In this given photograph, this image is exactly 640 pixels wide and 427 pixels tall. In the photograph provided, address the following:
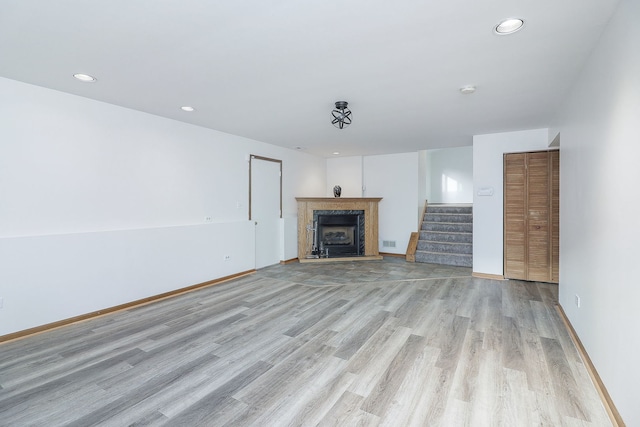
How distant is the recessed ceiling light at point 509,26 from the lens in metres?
1.90

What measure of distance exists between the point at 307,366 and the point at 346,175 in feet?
18.8

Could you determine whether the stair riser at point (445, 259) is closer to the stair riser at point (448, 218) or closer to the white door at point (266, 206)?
the stair riser at point (448, 218)

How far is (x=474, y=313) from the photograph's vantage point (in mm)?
3439

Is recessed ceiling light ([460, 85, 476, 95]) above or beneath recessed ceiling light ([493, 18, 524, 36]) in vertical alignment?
above

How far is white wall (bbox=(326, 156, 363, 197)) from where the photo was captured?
24.4ft

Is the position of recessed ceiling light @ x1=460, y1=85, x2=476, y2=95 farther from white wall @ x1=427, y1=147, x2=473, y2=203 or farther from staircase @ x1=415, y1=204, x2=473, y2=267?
white wall @ x1=427, y1=147, x2=473, y2=203

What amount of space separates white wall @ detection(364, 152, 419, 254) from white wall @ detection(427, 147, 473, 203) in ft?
10.1

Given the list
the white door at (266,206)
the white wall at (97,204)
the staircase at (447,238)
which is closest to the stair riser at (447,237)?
the staircase at (447,238)

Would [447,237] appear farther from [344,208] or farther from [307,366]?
[307,366]

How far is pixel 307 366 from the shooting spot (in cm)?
233

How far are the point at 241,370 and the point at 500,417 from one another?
1.77 meters

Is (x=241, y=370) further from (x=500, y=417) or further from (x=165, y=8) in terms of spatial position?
(x=165, y=8)

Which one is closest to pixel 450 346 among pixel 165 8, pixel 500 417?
pixel 500 417

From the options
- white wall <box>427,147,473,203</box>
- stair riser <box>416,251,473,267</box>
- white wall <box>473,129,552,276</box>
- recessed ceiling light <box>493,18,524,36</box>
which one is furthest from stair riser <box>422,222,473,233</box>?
recessed ceiling light <box>493,18,524,36</box>
